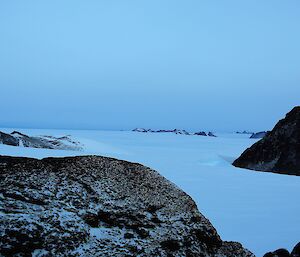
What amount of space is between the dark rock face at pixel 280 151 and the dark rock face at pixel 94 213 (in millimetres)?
5650

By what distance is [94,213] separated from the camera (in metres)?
2.01

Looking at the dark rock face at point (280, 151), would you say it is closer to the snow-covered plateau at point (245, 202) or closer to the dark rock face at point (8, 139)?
the snow-covered plateau at point (245, 202)

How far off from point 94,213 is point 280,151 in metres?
6.89

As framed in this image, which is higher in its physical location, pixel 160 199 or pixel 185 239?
pixel 160 199

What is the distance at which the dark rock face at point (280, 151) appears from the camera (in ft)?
24.7

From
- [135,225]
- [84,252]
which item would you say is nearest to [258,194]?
[135,225]

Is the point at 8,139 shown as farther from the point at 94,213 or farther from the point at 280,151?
the point at 94,213

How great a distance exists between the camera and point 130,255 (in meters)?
1.78

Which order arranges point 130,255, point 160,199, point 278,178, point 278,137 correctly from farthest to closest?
point 278,137 → point 278,178 → point 160,199 → point 130,255

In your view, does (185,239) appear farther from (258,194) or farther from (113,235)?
(258,194)

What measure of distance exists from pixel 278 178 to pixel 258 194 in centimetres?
167

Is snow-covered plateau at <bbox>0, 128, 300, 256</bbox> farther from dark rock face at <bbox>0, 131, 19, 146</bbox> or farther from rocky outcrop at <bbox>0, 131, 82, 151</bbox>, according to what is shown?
rocky outcrop at <bbox>0, 131, 82, 151</bbox>

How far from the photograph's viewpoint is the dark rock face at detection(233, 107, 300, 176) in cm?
754

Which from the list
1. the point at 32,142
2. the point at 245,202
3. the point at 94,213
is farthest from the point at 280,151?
the point at 32,142
